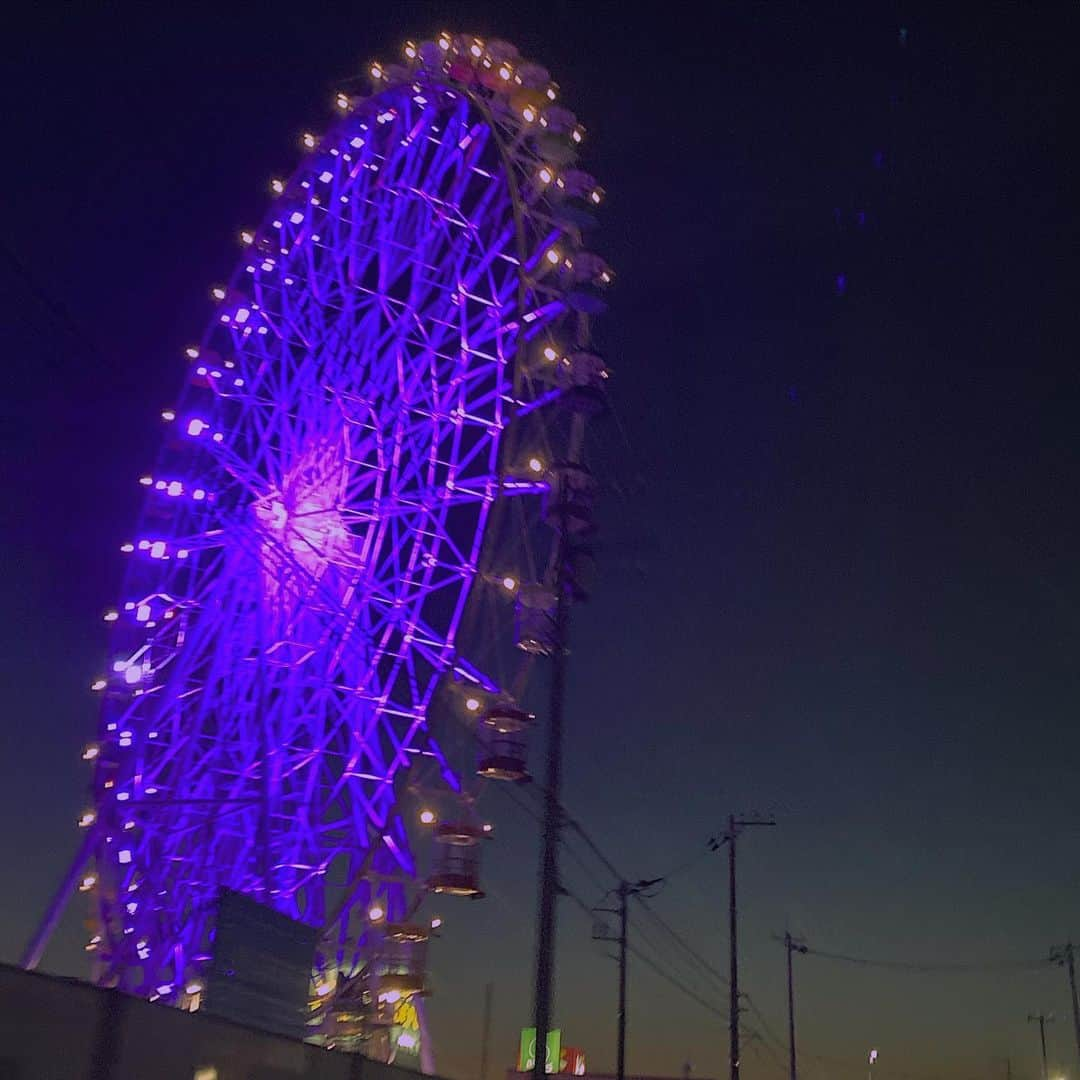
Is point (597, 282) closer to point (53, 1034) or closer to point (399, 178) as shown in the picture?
point (399, 178)

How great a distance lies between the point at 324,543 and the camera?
18219 mm

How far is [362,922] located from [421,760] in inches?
88.5

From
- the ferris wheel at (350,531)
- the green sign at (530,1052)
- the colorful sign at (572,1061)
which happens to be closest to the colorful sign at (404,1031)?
the ferris wheel at (350,531)

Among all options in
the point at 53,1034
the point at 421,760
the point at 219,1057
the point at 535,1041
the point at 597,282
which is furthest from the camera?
the point at 597,282

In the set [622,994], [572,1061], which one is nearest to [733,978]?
[622,994]

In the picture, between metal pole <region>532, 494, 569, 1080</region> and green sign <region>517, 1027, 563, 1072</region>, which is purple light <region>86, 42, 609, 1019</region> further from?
green sign <region>517, 1027, 563, 1072</region>

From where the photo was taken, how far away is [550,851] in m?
14.0

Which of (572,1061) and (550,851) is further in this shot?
(572,1061)

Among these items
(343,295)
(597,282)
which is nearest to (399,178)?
(343,295)

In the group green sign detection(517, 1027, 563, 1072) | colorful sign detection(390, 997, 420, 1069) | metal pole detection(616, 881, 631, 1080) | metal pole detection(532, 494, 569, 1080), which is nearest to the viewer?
metal pole detection(532, 494, 569, 1080)

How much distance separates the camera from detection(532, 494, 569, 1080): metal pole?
13117 mm

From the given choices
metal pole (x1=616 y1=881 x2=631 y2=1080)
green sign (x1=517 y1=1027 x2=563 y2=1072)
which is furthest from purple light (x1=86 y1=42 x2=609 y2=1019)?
green sign (x1=517 y1=1027 x2=563 y2=1072)

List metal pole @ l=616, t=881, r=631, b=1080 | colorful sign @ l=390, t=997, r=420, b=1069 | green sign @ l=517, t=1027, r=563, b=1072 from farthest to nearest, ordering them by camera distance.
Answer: green sign @ l=517, t=1027, r=563, b=1072
metal pole @ l=616, t=881, r=631, b=1080
colorful sign @ l=390, t=997, r=420, b=1069

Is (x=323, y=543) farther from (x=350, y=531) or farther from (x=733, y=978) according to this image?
(x=733, y=978)
